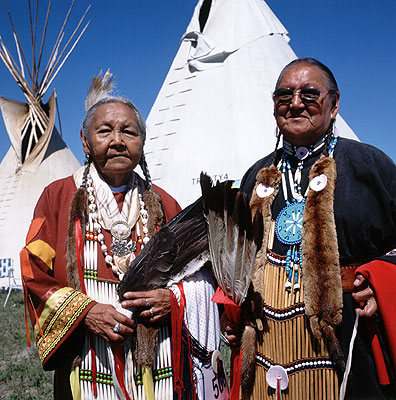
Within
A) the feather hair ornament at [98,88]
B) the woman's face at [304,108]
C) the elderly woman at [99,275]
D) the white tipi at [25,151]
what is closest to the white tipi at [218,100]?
the white tipi at [25,151]

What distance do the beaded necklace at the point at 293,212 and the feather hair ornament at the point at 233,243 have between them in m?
0.18

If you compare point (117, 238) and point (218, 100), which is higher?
point (218, 100)

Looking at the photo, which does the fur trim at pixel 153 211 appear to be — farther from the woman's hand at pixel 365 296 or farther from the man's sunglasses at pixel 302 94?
the woman's hand at pixel 365 296

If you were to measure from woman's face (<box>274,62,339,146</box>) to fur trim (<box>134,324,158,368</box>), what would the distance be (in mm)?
1023

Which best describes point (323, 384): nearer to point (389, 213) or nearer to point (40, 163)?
point (389, 213)

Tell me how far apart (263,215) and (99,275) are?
0.78 m

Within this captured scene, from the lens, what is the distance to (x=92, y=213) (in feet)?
6.81

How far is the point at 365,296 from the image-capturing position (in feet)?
5.61

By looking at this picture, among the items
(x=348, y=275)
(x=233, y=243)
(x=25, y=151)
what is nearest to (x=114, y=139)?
(x=233, y=243)

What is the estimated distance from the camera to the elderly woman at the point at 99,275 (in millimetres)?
1890

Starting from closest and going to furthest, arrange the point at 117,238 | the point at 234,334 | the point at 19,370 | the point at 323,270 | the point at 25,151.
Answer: the point at 323,270
the point at 234,334
the point at 117,238
the point at 19,370
the point at 25,151

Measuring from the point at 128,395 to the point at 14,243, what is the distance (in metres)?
11.0

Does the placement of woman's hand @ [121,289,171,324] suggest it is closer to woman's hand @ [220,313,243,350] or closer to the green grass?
woman's hand @ [220,313,243,350]

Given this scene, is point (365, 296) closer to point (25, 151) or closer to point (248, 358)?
point (248, 358)
